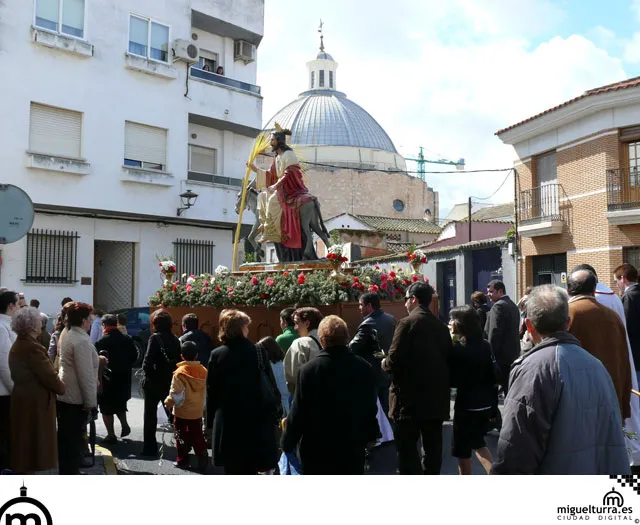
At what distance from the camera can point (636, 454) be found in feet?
17.7

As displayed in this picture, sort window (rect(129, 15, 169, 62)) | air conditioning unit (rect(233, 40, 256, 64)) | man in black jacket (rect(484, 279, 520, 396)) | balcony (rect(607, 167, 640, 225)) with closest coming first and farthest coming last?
man in black jacket (rect(484, 279, 520, 396)), balcony (rect(607, 167, 640, 225)), window (rect(129, 15, 169, 62)), air conditioning unit (rect(233, 40, 256, 64))

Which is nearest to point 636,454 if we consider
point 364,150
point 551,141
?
point 551,141

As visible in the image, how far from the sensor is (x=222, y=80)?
20438 mm

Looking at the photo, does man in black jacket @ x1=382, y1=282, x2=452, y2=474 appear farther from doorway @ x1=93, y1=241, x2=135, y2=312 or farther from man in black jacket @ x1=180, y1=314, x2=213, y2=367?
doorway @ x1=93, y1=241, x2=135, y2=312

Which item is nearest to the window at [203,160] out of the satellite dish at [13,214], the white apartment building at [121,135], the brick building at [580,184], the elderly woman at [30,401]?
the white apartment building at [121,135]

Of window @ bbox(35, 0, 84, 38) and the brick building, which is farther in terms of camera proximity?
the brick building

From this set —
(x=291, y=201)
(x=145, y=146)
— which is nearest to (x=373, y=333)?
(x=291, y=201)

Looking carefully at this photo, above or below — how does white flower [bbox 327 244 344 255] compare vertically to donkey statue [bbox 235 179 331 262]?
below

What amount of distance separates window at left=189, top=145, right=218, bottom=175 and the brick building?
9.43 m

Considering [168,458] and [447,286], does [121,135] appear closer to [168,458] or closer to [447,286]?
[168,458]

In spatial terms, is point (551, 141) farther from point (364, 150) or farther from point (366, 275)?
point (364, 150)

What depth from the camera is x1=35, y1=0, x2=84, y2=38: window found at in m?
16.5

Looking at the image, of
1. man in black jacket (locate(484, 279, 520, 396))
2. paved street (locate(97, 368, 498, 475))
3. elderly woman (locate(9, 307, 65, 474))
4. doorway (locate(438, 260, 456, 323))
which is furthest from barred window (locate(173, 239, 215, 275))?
elderly woman (locate(9, 307, 65, 474))
